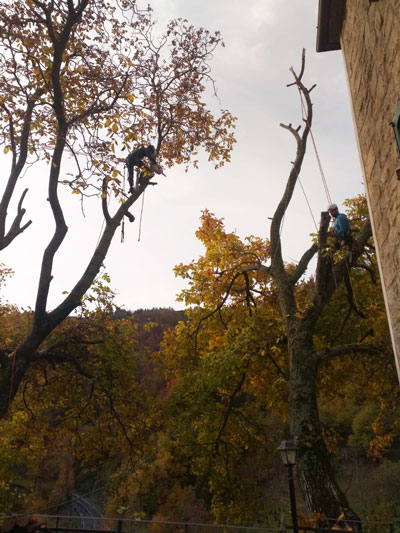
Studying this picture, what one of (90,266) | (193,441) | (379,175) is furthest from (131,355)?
(379,175)

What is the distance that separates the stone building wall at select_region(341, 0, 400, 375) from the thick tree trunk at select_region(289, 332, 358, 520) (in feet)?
11.5

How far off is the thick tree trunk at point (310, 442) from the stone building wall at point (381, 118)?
3509 millimetres

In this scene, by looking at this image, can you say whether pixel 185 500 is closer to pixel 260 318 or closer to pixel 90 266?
pixel 260 318

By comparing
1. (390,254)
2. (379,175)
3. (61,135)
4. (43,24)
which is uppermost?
(43,24)

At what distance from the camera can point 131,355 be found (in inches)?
459

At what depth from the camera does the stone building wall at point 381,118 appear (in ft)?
12.4

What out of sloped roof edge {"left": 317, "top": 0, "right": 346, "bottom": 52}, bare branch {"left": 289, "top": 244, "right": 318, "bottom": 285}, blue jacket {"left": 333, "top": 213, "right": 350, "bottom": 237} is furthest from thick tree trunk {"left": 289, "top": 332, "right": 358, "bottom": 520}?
sloped roof edge {"left": 317, "top": 0, "right": 346, "bottom": 52}

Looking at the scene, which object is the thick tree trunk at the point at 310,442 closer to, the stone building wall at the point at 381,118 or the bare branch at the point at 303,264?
the bare branch at the point at 303,264

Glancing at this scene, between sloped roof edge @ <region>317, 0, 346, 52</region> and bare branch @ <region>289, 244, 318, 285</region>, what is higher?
sloped roof edge @ <region>317, 0, 346, 52</region>

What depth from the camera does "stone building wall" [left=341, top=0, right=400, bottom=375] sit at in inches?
149

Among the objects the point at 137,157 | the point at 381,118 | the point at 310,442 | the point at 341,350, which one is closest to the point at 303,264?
the point at 341,350

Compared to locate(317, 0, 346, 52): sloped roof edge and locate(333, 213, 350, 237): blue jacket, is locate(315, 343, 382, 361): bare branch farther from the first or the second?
locate(317, 0, 346, 52): sloped roof edge

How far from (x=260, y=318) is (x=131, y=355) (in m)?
3.93

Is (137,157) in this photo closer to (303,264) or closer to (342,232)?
(342,232)
